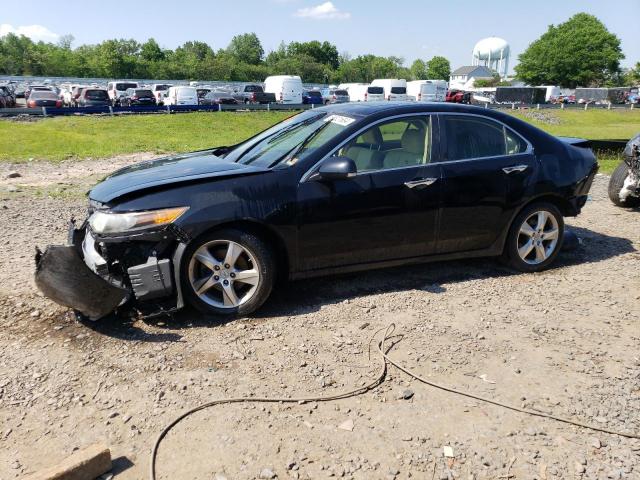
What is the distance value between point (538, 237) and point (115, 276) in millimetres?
4010

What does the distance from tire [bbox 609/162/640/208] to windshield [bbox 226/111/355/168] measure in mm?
5523

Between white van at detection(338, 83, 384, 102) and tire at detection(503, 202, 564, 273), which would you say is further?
white van at detection(338, 83, 384, 102)

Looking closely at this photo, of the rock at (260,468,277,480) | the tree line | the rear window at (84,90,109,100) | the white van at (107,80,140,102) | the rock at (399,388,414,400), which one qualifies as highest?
the tree line

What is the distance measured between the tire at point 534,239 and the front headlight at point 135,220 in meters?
3.24

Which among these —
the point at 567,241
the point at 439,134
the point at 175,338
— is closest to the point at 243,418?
the point at 175,338

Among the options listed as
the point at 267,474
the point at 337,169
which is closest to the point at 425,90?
the point at 337,169

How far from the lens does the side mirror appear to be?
4168 mm

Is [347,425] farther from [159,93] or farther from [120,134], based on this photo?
[159,93]

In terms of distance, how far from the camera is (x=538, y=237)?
17.3 feet

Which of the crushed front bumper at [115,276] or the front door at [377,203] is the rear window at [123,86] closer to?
the crushed front bumper at [115,276]

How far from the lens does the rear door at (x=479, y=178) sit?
15.7 ft

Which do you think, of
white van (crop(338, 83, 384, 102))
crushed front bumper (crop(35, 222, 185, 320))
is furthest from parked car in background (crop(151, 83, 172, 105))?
crushed front bumper (crop(35, 222, 185, 320))

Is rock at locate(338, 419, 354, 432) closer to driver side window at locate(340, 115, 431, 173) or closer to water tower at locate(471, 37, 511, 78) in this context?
driver side window at locate(340, 115, 431, 173)

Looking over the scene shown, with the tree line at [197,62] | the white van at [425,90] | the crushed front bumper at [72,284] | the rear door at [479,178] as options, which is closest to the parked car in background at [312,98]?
the white van at [425,90]
